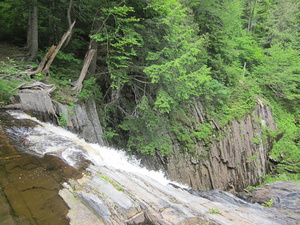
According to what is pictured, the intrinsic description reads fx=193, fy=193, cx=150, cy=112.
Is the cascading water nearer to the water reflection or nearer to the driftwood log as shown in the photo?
the water reflection

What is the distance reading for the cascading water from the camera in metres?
2.68

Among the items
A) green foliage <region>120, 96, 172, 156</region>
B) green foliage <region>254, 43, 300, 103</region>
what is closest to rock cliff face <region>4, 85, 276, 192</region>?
green foliage <region>120, 96, 172, 156</region>

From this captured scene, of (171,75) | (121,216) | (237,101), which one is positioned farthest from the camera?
(237,101)

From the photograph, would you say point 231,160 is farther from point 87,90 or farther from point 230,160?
point 87,90

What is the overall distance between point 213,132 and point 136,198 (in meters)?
9.38

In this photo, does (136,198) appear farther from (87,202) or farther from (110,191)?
(87,202)

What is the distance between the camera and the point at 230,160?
480 inches

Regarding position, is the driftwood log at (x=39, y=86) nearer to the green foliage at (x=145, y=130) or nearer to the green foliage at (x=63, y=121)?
the green foliage at (x=63, y=121)

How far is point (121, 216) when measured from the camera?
287 cm

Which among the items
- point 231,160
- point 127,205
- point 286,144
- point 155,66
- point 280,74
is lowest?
point 286,144

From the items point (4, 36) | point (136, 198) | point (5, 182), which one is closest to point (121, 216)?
point (136, 198)

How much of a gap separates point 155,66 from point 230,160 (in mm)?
8528

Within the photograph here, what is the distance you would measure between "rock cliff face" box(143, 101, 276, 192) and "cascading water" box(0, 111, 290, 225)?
4.91m

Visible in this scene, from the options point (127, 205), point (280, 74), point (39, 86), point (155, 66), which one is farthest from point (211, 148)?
point (280, 74)
